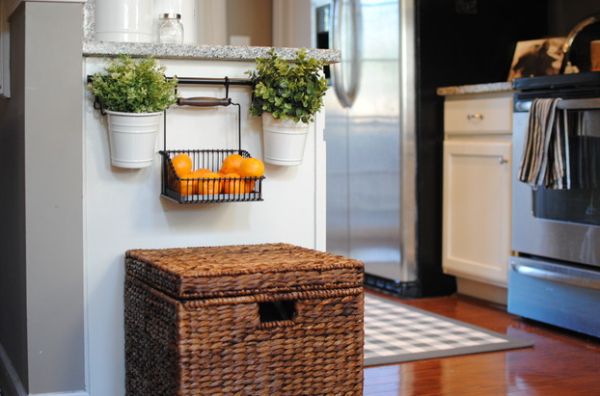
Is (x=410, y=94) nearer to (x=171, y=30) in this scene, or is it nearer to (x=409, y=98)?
(x=409, y=98)

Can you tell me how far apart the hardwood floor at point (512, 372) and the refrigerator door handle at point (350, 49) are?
1461 millimetres

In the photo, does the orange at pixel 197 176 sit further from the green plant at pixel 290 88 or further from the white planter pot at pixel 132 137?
the green plant at pixel 290 88

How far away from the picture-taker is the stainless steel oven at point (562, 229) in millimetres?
3283

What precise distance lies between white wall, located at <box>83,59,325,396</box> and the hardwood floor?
0.67 meters

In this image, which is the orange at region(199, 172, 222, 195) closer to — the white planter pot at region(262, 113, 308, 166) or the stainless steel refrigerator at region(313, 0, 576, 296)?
the white planter pot at region(262, 113, 308, 166)

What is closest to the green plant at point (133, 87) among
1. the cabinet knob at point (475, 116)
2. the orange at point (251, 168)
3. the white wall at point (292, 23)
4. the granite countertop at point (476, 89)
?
the orange at point (251, 168)

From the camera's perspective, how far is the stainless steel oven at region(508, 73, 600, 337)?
3283 mm

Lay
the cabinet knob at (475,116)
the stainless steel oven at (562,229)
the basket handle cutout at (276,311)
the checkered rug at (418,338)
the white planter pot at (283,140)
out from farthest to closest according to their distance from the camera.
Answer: the cabinet knob at (475,116)
the stainless steel oven at (562,229)
the checkered rug at (418,338)
the white planter pot at (283,140)
the basket handle cutout at (276,311)

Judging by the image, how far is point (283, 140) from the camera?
2.32 meters

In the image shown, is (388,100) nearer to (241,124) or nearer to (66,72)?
(241,124)

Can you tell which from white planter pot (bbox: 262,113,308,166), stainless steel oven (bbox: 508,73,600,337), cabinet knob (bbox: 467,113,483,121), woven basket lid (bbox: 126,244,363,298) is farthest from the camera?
cabinet knob (bbox: 467,113,483,121)

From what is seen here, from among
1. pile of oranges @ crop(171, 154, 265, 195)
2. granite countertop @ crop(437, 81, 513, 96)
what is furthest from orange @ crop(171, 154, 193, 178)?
granite countertop @ crop(437, 81, 513, 96)

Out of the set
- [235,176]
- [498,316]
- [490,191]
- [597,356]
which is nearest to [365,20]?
[490,191]

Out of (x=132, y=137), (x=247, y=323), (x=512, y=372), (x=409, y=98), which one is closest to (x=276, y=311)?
(x=247, y=323)
